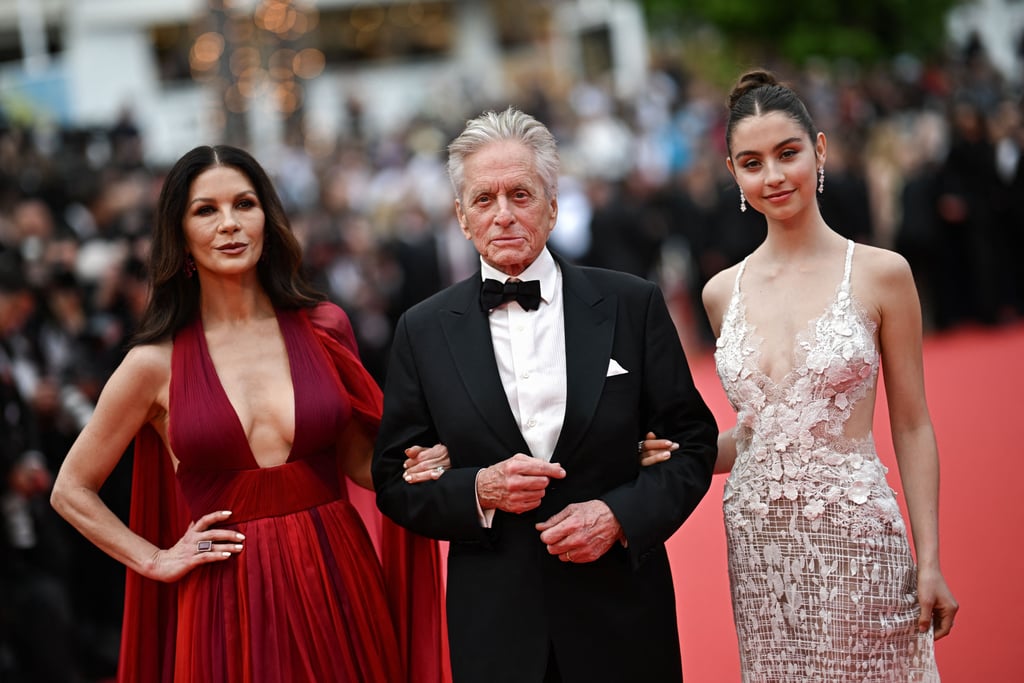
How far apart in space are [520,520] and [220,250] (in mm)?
1255

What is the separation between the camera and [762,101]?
10.9 ft

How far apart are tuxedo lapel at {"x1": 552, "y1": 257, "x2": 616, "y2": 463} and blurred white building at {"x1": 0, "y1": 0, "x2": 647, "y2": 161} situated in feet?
64.7

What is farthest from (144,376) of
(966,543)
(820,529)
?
(966,543)

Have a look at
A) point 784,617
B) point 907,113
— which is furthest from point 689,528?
point 907,113

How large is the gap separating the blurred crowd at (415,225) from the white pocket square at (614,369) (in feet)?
4.77

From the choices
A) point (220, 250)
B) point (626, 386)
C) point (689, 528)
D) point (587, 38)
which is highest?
point (587, 38)

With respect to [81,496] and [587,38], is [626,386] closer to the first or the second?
[81,496]

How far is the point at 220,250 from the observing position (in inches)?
142

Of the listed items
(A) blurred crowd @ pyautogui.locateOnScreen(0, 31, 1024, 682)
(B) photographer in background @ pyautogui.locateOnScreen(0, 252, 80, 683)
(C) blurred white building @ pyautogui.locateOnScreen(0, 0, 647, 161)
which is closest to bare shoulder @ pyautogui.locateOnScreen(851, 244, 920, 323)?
(A) blurred crowd @ pyautogui.locateOnScreen(0, 31, 1024, 682)

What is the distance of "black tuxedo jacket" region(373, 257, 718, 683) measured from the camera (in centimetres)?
308

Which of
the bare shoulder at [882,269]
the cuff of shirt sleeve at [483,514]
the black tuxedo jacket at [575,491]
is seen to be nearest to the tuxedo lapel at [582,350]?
the black tuxedo jacket at [575,491]

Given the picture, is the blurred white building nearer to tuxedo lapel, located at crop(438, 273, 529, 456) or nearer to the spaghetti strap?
tuxedo lapel, located at crop(438, 273, 529, 456)

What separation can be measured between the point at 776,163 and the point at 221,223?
5.36ft

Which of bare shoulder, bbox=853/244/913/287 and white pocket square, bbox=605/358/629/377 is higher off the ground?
bare shoulder, bbox=853/244/913/287
